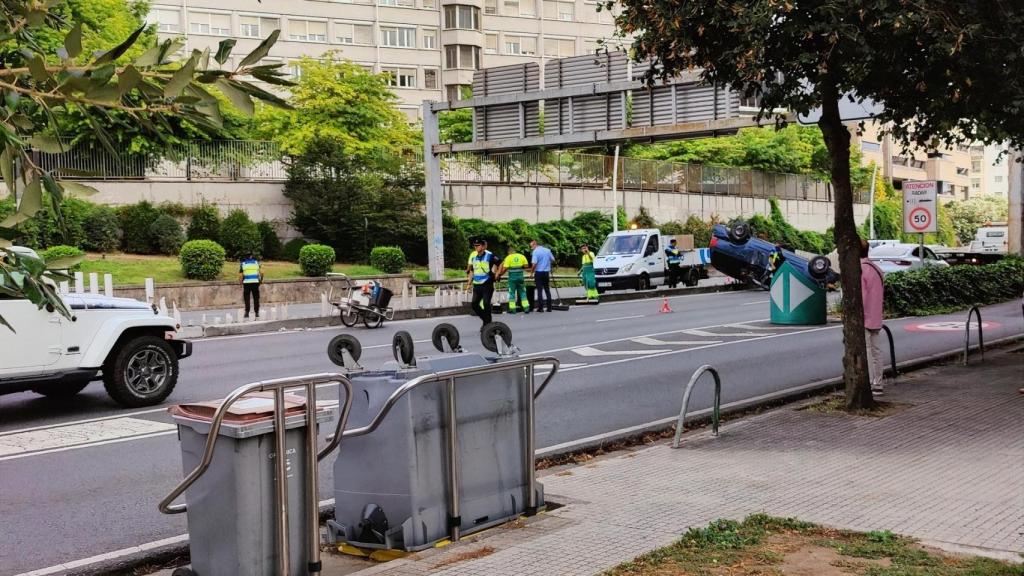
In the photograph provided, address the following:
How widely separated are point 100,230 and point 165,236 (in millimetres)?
2132

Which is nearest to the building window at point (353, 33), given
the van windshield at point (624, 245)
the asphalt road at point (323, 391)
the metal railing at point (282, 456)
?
the van windshield at point (624, 245)

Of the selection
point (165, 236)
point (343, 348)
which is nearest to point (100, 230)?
point (165, 236)

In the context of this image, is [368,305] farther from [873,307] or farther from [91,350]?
[873,307]

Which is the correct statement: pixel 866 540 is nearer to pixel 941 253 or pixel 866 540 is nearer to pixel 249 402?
pixel 249 402

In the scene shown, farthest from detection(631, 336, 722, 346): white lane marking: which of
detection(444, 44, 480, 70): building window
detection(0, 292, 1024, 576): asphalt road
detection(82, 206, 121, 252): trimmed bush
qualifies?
detection(444, 44, 480, 70): building window

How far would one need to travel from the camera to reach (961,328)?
804 inches

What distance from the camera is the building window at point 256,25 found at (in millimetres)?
67812

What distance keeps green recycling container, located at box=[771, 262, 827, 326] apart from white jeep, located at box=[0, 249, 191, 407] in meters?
13.5

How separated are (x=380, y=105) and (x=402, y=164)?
4.94 m

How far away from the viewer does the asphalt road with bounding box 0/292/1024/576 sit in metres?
7.21

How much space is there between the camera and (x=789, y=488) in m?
7.51

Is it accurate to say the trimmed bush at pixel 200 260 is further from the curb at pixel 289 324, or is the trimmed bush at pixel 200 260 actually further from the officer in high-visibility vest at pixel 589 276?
the officer in high-visibility vest at pixel 589 276

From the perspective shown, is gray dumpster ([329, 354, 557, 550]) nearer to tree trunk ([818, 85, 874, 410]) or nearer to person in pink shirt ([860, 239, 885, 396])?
tree trunk ([818, 85, 874, 410])

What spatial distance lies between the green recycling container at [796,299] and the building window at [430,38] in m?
56.0
